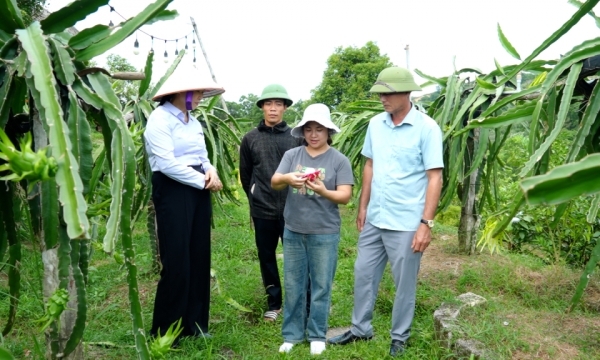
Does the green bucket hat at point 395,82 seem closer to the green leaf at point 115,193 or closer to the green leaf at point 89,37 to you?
the green leaf at point 89,37

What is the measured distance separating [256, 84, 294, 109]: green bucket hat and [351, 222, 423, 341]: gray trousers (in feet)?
3.54

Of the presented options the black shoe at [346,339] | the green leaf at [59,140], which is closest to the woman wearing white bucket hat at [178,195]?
the black shoe at [346,339]

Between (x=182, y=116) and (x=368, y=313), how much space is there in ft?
5.40

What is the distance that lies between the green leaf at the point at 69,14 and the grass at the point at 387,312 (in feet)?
2.95

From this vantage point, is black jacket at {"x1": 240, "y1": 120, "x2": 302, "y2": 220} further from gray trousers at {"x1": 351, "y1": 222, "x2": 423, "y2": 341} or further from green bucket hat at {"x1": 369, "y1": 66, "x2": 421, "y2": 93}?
green bucket hat at {"x1": 369, "y1": 66, "x2": 421, "y2": 93}

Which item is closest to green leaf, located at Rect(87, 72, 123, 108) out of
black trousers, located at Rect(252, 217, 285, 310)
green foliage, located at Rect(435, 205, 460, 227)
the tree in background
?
black trousers, located at Rect(252, 217, 285, 310)

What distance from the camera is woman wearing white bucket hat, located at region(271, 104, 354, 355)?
10.7 feet

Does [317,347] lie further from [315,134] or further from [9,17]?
[9,17]

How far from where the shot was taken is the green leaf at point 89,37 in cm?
183

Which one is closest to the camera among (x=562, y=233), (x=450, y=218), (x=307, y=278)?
(x=307, y=278)

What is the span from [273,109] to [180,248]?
1.24m

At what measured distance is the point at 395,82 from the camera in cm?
321

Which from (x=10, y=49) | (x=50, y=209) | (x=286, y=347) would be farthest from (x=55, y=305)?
(x=286, y=347)

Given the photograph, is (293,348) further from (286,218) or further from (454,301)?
(454,301)
